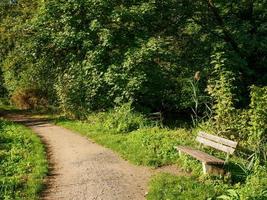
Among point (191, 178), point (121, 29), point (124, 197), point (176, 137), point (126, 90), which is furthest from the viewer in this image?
point (121, 29)

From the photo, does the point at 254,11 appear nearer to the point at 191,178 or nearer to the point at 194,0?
the point at 194,0

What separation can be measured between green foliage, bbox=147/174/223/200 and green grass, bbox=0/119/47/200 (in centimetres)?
244

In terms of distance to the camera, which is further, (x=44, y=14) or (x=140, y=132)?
(x=44, y=14)

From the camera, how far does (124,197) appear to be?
9266 mm

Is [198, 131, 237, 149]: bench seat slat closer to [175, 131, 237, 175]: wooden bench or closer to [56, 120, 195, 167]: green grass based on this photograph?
[175, 131, 237, 175]: wooden bench

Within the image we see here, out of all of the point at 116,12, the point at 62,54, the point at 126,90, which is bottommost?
the point at 126,90

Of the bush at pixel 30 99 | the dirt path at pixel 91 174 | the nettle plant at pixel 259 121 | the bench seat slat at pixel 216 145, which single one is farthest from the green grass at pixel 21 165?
the bush at pixel 30 99

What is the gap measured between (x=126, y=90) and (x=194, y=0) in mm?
6879

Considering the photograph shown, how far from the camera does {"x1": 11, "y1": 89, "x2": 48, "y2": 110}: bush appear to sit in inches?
1112

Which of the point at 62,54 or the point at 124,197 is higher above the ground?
the point at 62,54

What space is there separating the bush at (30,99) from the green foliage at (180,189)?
1916 cm

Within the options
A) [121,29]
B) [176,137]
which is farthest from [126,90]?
[176,137]

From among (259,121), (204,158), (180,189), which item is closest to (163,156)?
(204,158)

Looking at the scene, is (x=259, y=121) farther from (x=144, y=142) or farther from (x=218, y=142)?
(x=144, y=142)
